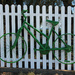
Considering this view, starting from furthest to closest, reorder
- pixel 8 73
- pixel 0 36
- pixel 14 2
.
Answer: pixel 14 2 < pixel 0 36 < pixel 8 73

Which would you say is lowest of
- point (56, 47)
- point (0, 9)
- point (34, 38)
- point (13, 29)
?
point (56, 47)

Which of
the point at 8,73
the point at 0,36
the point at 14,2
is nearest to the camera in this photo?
the point at 8,73

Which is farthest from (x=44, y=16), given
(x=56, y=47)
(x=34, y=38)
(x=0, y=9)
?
(x=0, y=9)

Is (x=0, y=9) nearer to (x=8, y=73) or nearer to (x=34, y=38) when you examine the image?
(x=34, y=38)

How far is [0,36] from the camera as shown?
342 centimetres

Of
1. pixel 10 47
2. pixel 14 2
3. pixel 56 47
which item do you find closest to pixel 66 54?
pixel 56 47

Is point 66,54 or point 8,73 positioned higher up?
point 66,54

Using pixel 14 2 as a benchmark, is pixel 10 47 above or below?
below

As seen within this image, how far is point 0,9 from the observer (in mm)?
3365

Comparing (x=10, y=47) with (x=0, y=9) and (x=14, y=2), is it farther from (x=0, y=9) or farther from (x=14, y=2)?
(x=14, y=2)

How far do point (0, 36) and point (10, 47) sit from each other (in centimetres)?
41

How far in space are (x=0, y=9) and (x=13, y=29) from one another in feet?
2.09

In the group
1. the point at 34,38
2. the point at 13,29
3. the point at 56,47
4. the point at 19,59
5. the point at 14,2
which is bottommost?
the point at 19,59

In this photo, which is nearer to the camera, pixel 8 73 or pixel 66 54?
pixel 8 73
